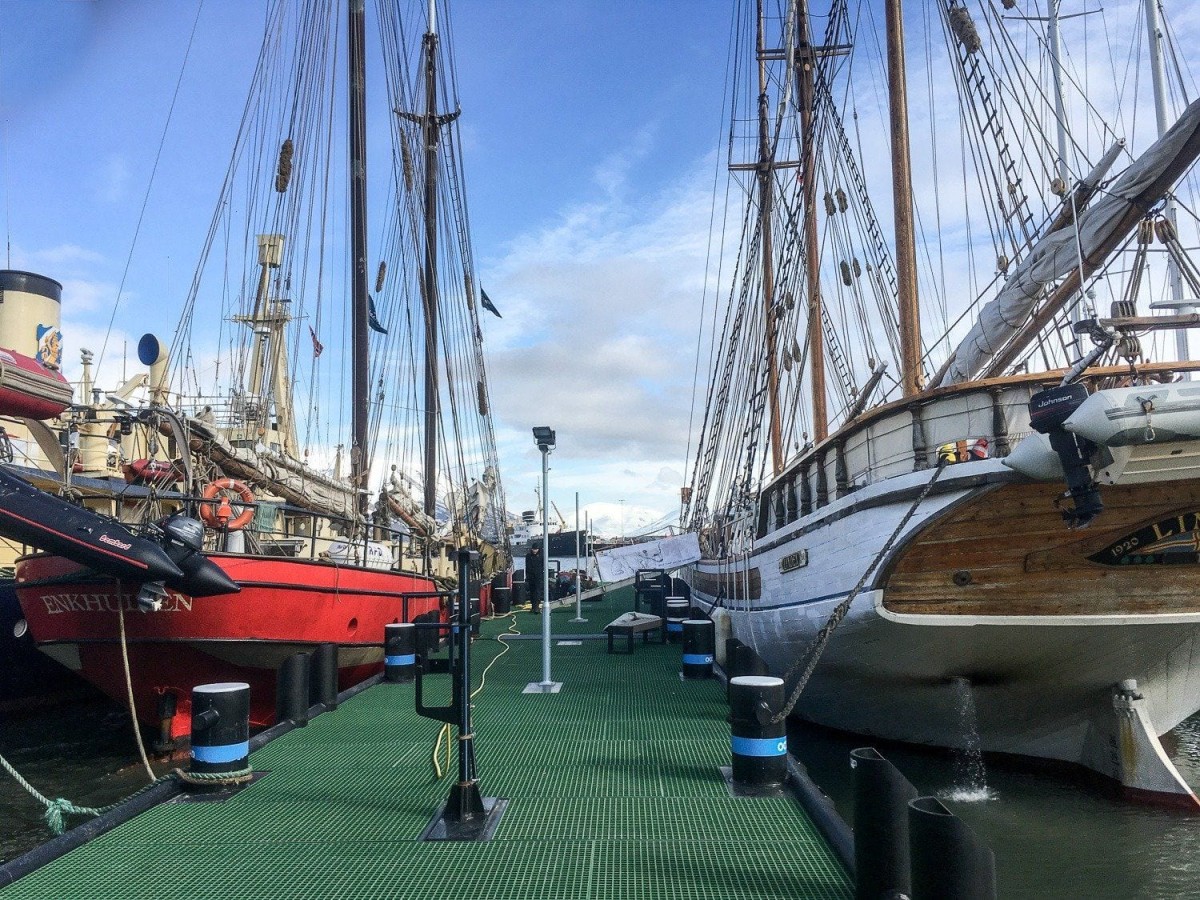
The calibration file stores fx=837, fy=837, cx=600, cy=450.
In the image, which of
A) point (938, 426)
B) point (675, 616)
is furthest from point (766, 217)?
point (938, 426)

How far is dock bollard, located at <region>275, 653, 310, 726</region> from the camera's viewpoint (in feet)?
24.8

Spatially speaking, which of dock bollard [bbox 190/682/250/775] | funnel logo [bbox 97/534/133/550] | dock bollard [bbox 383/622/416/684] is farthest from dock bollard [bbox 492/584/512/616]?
dock bollard [bbox 190/682/250/775]

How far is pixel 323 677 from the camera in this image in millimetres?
8469

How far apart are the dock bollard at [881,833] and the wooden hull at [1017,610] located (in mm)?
3867

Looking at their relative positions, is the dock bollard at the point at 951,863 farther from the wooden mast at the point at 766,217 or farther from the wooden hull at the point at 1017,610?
the wooden mast at the point at 766,217

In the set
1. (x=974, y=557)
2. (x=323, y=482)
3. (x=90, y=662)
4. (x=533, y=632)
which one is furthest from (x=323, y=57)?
(x=974, y=557)

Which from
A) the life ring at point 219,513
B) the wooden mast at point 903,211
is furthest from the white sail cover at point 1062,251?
the life ring at point 219,513

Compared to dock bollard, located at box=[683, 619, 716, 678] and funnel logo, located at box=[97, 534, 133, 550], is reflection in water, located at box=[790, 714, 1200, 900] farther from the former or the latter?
funnel logo, located at box=[97, 534, 133, 550]

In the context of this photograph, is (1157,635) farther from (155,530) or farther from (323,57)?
(323,57)

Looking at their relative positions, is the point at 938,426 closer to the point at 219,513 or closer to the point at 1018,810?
the point at 1018,810

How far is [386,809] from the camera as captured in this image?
5.21m

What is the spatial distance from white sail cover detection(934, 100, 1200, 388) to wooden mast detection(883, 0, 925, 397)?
2.79ft

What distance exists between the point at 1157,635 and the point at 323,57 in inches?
783

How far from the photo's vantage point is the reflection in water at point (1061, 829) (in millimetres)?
5836
